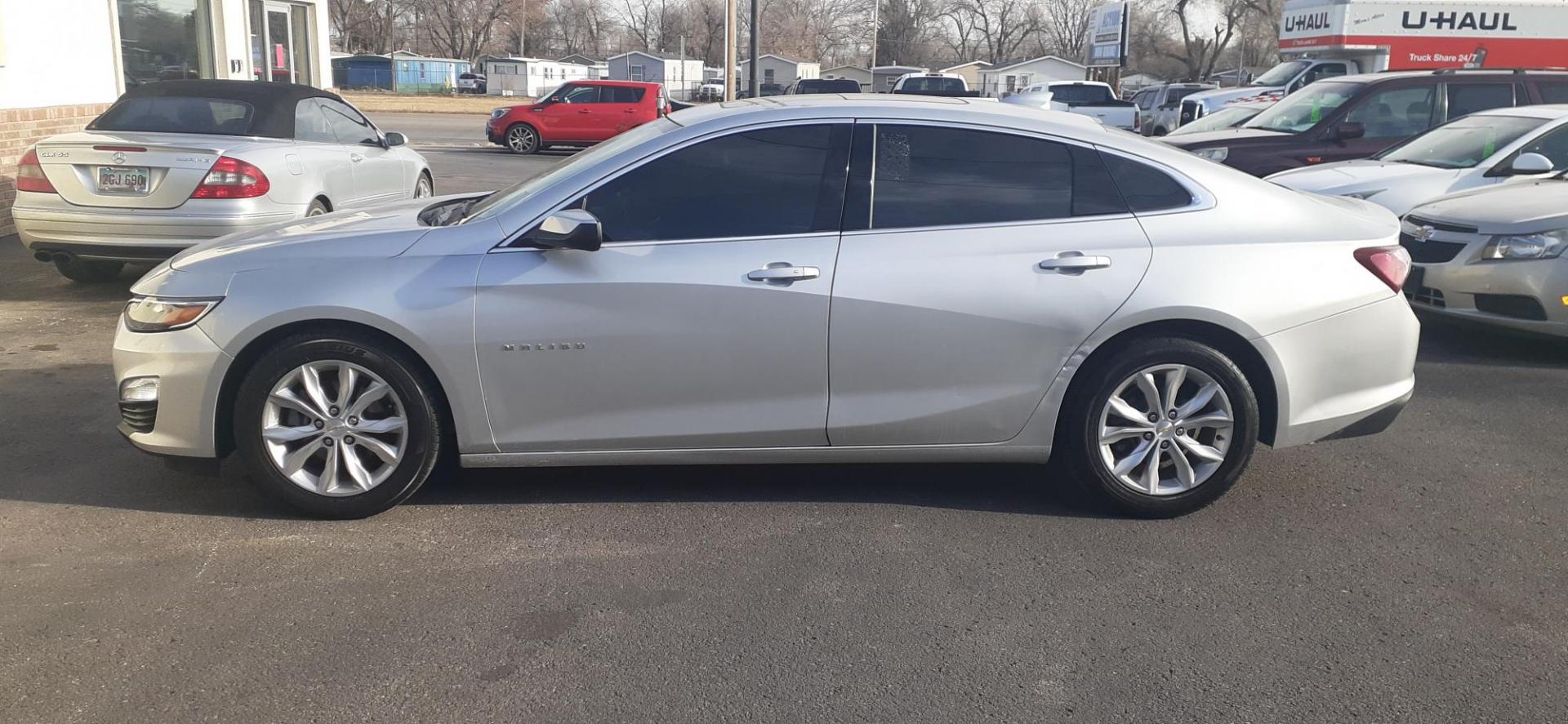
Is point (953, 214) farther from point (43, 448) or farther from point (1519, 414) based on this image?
point (43, 448)

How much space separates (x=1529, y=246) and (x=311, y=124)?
817 cm

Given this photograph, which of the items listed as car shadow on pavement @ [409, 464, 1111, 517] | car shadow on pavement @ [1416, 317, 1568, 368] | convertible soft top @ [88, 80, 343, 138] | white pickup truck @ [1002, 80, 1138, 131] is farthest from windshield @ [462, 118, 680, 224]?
white pickup truck @ [1002, 80, 1138, 131]

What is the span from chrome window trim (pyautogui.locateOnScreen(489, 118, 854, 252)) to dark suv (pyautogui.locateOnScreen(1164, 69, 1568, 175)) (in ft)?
27.4

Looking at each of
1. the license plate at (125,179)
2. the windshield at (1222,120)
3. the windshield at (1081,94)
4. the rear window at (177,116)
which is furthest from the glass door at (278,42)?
the windshield at (1081,94)

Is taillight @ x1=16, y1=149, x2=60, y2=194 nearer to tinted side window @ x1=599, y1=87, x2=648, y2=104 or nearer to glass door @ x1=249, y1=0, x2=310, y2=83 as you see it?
glass door @ x1=249, y1=0, x2=310, y2=83

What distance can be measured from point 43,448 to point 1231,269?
16.1ft

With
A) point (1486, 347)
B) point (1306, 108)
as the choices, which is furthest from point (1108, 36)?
point (1486, 347)

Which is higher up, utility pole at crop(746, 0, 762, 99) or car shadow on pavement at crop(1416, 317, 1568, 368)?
utility pole at crop(746, 0, 762, 99)

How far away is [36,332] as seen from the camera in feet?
24.9

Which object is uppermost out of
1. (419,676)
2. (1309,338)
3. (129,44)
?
(129,44)

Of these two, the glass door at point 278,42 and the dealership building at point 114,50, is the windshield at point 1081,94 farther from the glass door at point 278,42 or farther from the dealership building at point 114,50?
the dealership building at point 114,50

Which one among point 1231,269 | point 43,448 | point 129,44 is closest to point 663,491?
point 1231,269

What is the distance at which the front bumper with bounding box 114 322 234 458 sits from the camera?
4375 mm

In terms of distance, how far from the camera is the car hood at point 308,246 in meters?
4.44
